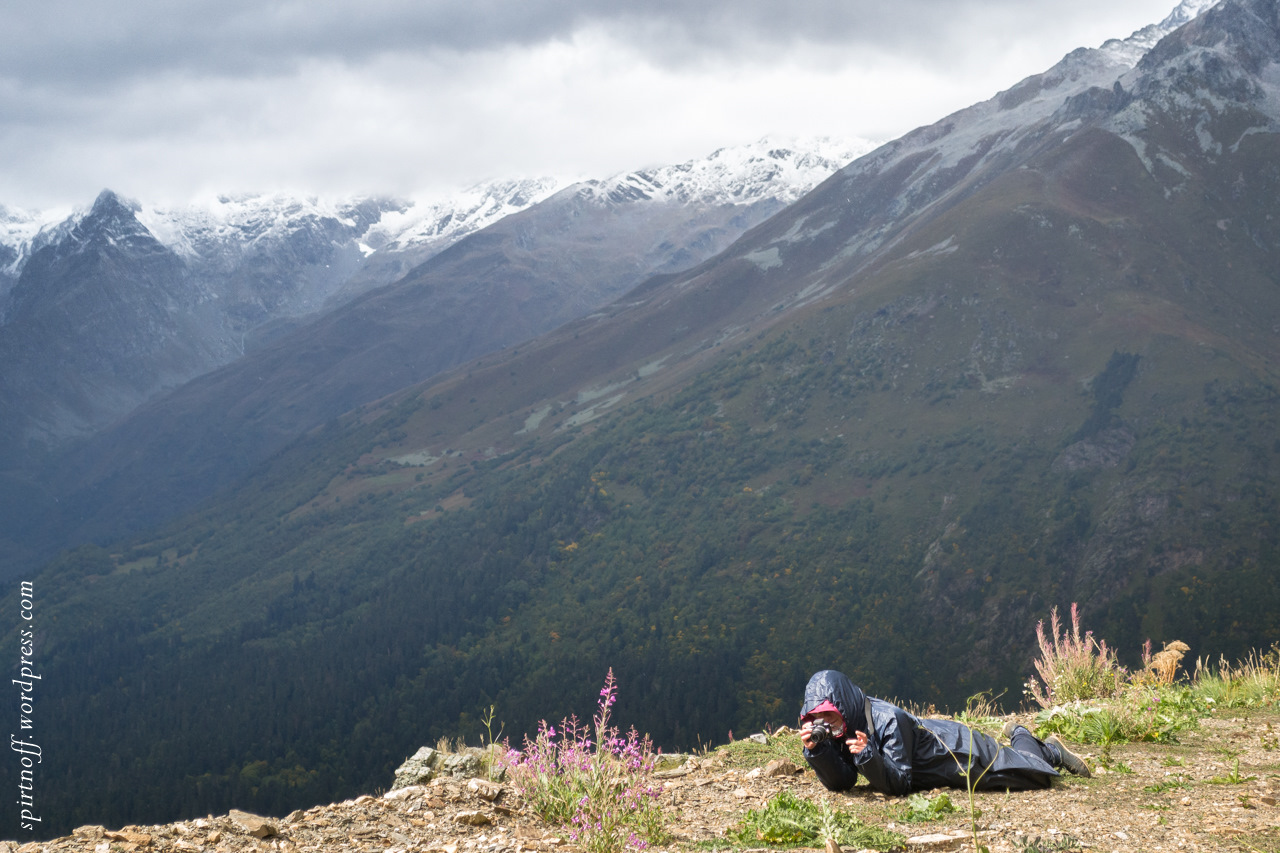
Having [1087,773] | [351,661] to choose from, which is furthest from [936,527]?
[1087,773]

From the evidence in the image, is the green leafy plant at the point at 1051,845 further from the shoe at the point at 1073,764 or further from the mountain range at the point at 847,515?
the mountain range at the point at 847,515

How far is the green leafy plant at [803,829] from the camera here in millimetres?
6230

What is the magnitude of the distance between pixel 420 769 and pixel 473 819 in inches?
127

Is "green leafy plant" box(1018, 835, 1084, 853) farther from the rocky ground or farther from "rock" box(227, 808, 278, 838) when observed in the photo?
"rock" box(227, 808, 278, 838)

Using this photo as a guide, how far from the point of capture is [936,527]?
330 ft

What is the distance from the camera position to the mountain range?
294ft

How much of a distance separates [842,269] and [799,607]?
9266 centimetres

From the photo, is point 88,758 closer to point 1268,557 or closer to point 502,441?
point 502,441

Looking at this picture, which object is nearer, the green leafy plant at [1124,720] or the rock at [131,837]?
the rock at [131,837]

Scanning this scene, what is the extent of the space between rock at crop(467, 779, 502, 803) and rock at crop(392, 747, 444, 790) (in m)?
1.70

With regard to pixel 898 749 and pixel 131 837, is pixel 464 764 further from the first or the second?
pixel 898 749

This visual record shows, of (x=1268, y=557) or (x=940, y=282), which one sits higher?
(x=940, y=282)

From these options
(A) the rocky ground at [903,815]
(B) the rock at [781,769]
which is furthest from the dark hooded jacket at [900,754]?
(B) the rock at [781,769]

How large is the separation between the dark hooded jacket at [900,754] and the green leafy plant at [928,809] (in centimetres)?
45
